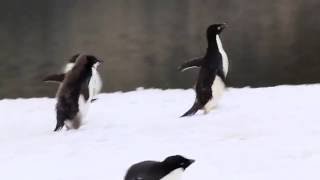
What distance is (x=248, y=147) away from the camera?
594cm

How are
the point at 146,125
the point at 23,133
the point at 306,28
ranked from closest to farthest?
the point at 146,125
the point at 23,133
the point at 306,28

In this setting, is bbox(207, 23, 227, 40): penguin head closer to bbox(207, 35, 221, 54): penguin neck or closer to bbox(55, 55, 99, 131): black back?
bbox(207, 35, 221, 54): penguin neck

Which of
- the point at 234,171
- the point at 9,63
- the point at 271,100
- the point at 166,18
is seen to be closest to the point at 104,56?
the point at 9,63

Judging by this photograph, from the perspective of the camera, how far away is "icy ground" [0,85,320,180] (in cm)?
538

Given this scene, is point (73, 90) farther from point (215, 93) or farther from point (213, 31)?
point (213, 31)

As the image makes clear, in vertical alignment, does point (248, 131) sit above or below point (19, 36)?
above

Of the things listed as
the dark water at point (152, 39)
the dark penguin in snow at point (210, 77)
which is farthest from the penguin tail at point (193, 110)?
the dark water at point (152, 39)

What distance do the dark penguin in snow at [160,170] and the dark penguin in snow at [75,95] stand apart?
355cm

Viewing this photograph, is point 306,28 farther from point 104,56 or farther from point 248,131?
point 248,131

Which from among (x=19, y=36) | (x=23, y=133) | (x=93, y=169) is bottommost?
(x=19, y=36)

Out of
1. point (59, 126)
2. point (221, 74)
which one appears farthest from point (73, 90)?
point (221, 74)

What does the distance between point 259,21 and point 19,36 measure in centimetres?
790

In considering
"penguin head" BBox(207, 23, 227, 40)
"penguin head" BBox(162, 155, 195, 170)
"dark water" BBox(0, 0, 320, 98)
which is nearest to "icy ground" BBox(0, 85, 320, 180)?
"penguin head" BBox(162, 155, 195, 170)

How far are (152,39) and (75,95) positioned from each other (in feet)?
53.9
